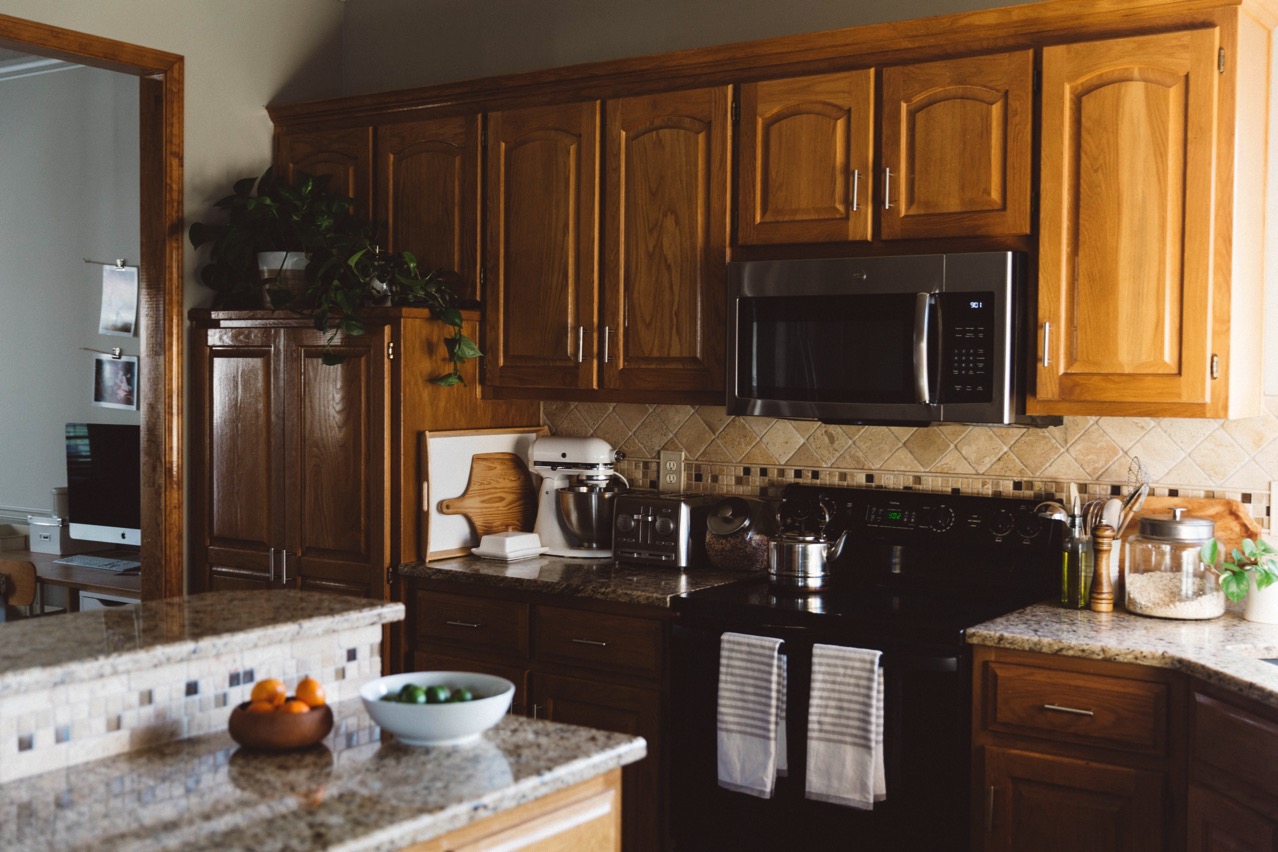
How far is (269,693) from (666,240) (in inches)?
77.0

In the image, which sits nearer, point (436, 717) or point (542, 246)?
point (436, 717)

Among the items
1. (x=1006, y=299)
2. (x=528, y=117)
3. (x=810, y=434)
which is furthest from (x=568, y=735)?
(x=528, y=117)

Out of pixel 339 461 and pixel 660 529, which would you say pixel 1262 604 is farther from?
pixel 339 461

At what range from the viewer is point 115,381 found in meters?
5.32

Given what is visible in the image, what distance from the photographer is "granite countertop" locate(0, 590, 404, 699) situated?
6.25 ft

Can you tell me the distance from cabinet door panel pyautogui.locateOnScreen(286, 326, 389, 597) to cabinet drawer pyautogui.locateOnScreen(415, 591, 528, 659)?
17 cm

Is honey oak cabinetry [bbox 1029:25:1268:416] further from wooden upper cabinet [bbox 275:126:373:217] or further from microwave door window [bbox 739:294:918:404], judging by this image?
wooden upper cabinet [bbox 275:126:373:217]

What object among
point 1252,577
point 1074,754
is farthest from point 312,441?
point 1252,577

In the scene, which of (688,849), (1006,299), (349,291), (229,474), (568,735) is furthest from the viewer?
(229,474)

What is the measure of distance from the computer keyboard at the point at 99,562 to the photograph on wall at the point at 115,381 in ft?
2.07

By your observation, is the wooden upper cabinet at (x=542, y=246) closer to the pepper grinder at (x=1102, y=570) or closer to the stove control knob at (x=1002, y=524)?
the stove control knob at (x=1002, y=524)

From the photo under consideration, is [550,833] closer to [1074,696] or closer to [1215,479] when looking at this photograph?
[1074,696]

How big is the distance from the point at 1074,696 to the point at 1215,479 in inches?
32.0

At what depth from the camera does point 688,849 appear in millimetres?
3262
